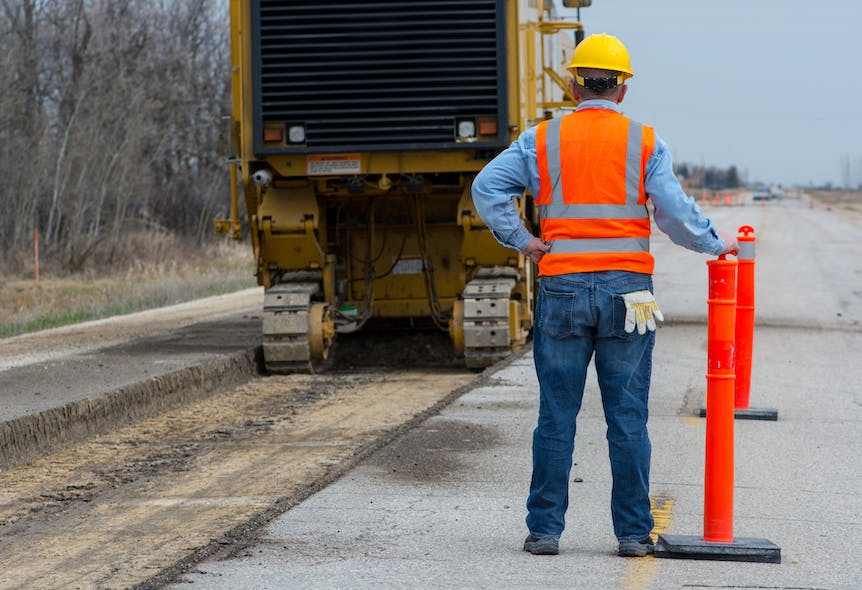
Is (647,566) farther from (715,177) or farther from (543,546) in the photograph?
(715,177)

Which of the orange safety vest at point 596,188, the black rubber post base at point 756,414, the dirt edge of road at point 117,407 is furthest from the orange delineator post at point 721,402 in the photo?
the dirt edge of road at point 117,407

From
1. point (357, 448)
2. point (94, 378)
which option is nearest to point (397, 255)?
point (94, 378)

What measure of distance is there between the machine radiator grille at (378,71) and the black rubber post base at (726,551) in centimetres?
796

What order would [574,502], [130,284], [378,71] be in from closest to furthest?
[574,502] → [378,71] → [130,284]

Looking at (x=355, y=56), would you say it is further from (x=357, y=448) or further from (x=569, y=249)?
(x=569, y=249)

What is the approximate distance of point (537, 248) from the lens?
604cm

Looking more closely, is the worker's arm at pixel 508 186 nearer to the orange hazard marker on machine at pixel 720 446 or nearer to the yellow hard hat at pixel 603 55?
the yellow hard hat at pixel 603 55

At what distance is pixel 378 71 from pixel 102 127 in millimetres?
24811

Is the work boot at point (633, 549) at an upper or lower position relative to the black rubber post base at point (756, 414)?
upper

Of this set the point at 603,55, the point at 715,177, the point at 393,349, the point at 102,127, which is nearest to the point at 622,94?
the point at 603,55

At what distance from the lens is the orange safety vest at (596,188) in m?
Result: 5.97

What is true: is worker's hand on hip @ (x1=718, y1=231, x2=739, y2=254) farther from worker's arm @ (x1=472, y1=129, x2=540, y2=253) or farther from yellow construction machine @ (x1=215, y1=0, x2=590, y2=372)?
yellow construction machine @ (x1=215, y1=0, x2=590, y2=372)

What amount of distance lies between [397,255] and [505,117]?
2345 millimetres

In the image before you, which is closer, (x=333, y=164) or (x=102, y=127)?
(x=333, y=164)
